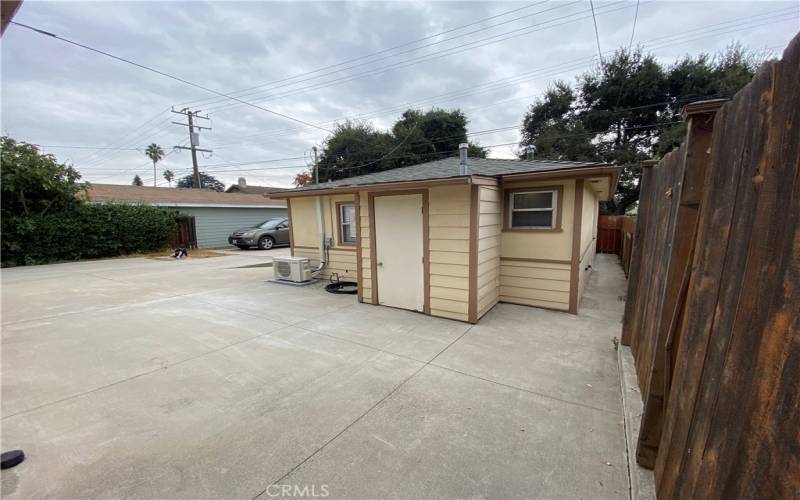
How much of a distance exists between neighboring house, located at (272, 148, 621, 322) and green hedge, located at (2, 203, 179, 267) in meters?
11.8

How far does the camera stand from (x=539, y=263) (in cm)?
520

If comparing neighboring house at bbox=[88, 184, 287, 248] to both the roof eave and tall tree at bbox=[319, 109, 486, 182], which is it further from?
the roof eave

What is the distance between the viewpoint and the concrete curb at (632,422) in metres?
1.75

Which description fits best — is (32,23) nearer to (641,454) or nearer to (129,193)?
(641,454)

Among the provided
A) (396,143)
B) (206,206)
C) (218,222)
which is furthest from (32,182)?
(396,143)

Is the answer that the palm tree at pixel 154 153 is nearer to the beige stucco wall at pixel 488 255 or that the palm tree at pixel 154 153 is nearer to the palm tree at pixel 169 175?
the palm tree at pixel 169 175

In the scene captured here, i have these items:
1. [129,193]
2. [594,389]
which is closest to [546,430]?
[594,389]

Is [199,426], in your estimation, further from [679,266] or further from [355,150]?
[355,150]

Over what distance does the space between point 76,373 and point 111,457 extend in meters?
1.82

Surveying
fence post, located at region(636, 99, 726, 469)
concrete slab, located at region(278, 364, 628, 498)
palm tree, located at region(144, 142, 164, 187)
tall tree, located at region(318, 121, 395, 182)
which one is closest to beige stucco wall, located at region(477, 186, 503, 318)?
concrete slab, located at region(278, 364, 628, 498)

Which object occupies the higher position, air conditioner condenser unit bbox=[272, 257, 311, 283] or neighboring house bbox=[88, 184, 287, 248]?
neighboring house bbox=[88, 184, 287, 248]

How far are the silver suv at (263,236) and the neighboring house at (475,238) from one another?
10.2m

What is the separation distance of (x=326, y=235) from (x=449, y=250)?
369 cm

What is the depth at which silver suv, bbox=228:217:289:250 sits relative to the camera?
14417 millimetres
